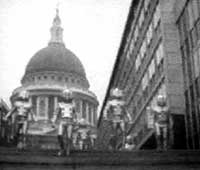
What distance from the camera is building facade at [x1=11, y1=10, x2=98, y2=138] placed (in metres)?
122

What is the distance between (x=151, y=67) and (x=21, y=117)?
21.0m

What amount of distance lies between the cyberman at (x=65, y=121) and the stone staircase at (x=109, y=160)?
45 cm

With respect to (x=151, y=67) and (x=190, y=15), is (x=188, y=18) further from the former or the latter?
(x=151, y=67)

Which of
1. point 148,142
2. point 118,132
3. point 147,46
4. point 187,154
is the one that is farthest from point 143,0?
point 187,154

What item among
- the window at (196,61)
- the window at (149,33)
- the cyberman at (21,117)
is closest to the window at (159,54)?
the window at (149,33)

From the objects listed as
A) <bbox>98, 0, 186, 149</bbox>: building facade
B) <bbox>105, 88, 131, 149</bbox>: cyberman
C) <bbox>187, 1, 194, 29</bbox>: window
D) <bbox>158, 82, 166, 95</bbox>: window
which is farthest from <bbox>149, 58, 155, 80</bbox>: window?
<bbox>105, 88, 131, 149</bbox>: cyberman

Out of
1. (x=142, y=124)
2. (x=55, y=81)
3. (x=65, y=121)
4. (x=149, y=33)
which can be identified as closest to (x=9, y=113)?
(x=65, y=121)

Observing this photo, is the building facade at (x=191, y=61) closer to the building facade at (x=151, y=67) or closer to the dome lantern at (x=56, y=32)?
the building facade at (x=151, y=67)

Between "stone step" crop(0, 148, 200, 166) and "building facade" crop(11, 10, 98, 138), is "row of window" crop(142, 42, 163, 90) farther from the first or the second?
"building facade" crop(11, 10, 98, 138)

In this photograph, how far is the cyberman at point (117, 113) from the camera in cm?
2731

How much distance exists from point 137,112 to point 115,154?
31125 millimetres

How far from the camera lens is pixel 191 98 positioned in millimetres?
34000

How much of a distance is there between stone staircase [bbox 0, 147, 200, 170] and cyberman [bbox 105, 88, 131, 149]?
14.0ft

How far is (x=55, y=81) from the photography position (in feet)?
423
